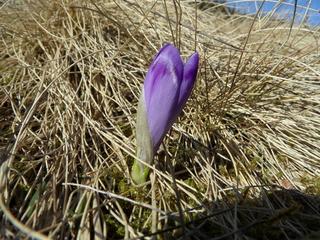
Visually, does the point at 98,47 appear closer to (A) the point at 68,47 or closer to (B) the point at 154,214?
Result: (A) the point at 68,47

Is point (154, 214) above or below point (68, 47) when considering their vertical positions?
below

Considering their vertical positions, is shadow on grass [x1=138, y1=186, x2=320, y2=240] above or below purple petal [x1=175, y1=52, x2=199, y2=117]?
below

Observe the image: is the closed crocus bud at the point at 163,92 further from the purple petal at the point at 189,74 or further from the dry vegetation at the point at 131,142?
the dry vegetation at the point at 131,142

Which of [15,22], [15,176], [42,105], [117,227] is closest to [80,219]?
[117,227]

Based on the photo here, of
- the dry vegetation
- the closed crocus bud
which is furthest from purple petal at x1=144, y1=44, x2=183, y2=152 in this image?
the dry vegetation

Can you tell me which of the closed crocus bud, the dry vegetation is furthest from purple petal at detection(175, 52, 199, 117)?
the dry vegetation

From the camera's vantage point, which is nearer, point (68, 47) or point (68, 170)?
point (68, 170)

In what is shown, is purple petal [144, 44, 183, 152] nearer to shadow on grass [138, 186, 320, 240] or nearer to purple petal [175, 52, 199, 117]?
purple petal [175, 52, 199, 117]

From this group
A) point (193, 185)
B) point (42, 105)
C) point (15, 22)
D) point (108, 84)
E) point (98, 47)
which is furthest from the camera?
point (15, 22)
